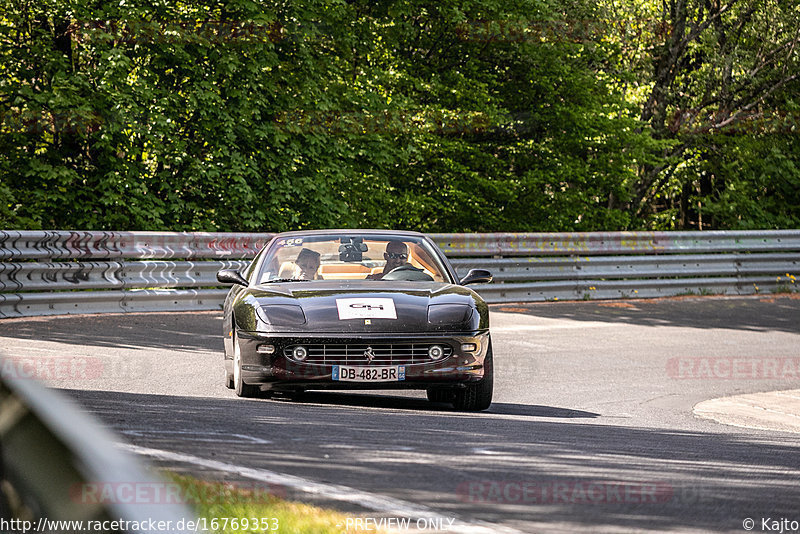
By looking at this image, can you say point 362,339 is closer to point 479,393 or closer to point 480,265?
point 479,393

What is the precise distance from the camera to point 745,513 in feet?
15.8

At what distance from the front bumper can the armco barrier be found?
6831 millimetres

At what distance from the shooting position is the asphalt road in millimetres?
4789

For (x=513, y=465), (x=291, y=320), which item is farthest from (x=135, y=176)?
(x=513, y=465)

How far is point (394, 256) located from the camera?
32.2 ft

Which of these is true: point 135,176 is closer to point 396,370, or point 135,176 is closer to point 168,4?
point 168,4

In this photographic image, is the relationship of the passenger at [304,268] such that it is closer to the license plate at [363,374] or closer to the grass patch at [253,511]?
the license plate at [363,374]

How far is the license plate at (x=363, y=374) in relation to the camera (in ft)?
26.8

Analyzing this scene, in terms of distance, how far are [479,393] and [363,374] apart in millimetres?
960

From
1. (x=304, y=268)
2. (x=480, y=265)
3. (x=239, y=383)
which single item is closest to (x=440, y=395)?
(x=304, y=268)

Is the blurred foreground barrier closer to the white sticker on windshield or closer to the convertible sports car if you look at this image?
the convertible sports car

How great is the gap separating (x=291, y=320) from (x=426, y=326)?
3.14 feet

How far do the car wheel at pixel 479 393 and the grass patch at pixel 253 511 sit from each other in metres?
3.94

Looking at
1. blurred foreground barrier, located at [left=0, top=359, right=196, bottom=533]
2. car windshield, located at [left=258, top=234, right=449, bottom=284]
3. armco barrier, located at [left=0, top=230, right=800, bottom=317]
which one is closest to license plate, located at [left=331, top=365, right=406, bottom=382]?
car windshield, located at [left=258, top=234, right=449, bottom=284]
